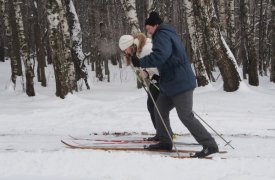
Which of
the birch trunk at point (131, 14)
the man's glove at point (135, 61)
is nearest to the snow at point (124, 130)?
the man's glove at point (135, 61)

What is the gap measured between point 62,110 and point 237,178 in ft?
24.9

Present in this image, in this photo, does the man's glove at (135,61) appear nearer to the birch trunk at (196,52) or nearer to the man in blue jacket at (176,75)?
the man in blue jacket at (176,75)

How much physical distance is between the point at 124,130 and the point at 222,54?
5.12 m

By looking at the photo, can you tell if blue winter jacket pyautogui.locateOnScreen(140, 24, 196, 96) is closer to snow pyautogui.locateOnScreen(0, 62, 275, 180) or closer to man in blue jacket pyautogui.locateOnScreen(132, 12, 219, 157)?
man in blue jacket pyautogui.locateOnScreen(132, 12, 219, 157)

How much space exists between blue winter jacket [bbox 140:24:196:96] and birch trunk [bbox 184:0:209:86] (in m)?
9.28

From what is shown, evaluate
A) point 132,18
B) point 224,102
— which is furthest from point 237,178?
point 132,18

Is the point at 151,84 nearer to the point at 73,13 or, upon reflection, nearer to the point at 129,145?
the point at 129,145

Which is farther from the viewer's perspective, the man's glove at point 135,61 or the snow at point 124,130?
the man's glove at point 135,61

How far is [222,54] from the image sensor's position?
12.5m

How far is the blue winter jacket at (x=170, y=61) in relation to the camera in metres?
5.58

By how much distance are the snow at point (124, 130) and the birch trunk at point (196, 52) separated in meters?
0.70

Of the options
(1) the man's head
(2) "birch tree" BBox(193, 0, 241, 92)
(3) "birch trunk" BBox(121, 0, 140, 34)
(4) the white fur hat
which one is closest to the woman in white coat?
(4) the white fur hat

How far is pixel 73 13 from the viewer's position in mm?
19562

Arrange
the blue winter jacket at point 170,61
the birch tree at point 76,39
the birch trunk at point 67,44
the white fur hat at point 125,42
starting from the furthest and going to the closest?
the birch tree at point 76,39 < the birch trunk at point 67,44 < the white fur hat at point 125,42 < the blue winter jacket at point 170,61
